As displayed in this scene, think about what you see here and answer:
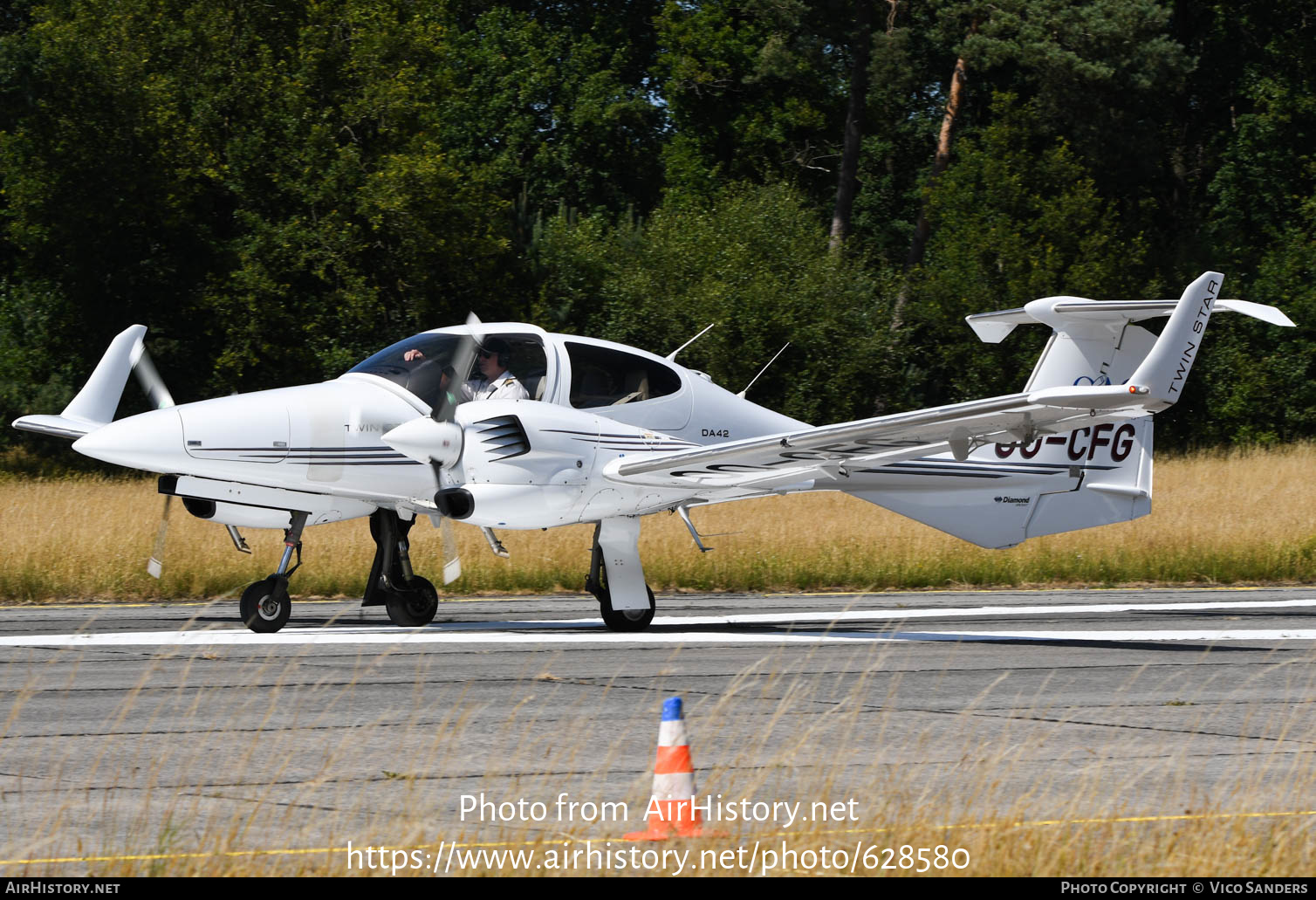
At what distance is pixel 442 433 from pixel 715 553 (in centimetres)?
877

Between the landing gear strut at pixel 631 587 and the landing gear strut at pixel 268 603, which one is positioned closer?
the landing gear strut at pixel 268 603

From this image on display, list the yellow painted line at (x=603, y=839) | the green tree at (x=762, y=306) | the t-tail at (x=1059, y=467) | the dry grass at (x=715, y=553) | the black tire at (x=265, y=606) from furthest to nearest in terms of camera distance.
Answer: the green tree at (x=762, y=306), the dry grass at (x=715, y=553), the t-tail at (x=1059, y=467), the black tire at (x=265, y=606), the yellow painted line at (x=603, y=839)

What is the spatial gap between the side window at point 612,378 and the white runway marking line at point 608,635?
208cm

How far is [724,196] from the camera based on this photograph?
3803cm

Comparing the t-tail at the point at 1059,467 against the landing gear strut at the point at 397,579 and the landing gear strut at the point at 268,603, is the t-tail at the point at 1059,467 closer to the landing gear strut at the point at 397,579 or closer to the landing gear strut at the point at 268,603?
the landing gear strut at the point at 397,579

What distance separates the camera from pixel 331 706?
30.0 ft

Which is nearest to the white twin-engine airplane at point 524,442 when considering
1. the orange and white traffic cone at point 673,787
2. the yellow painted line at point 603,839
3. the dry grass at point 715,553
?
the dry grass at point 715,553

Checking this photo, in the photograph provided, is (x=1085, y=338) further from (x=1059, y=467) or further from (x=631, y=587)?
(x=631, y=587)

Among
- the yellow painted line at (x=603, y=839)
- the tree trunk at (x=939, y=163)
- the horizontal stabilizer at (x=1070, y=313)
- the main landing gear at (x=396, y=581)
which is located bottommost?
the main landing gear at (x=396, y=581)

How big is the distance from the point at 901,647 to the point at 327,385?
537 cm

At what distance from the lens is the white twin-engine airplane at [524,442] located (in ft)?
39.5

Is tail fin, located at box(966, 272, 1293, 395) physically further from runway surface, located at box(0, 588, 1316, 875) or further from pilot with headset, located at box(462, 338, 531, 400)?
pilot with headset, located at box(462, 338, 531, 400)
